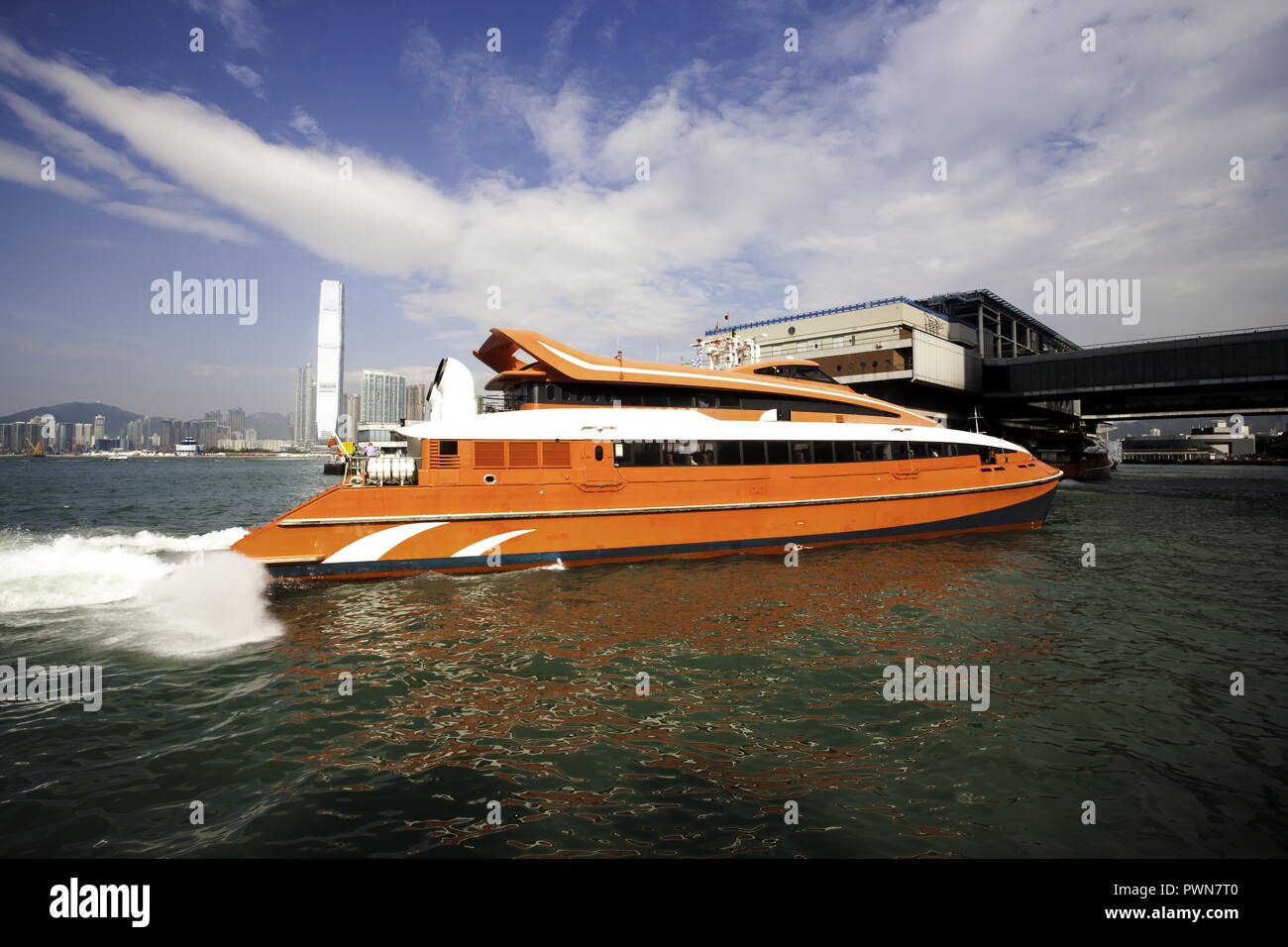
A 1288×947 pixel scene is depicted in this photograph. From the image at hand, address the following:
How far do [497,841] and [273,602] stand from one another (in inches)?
314

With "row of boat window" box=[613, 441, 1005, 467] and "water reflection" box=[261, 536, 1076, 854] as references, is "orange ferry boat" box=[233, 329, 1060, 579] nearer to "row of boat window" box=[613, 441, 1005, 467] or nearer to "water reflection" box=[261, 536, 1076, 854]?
"row of boat window" box=[613, 441, 1005, 467]

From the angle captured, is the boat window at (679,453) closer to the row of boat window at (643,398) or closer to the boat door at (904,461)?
the row of boat window at (643,398)

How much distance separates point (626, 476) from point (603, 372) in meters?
2.62

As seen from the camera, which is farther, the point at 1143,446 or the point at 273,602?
the point at 1143,446

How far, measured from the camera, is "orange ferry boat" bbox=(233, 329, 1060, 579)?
10.8 m

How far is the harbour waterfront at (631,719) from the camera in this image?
12.3 ft

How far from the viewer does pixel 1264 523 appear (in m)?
20.4

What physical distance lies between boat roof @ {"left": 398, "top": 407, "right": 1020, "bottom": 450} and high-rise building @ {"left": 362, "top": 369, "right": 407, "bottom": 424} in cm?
14881

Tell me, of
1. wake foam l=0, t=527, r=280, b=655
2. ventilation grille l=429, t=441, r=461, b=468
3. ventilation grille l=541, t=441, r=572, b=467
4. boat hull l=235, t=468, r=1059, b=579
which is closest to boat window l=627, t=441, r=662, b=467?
Result: boat hull l=235, t=468, r=1059, b=579

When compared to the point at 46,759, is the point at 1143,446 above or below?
above
